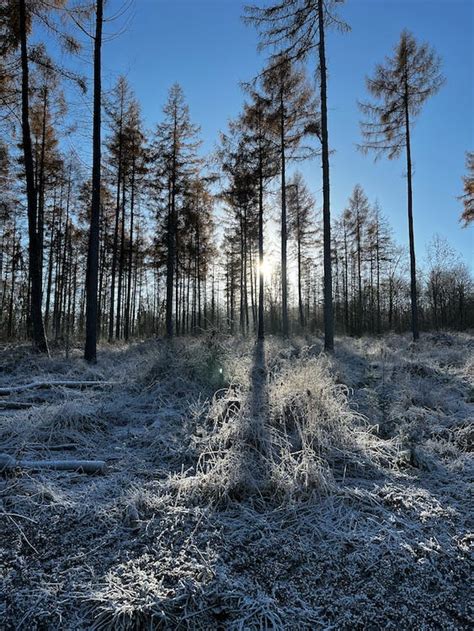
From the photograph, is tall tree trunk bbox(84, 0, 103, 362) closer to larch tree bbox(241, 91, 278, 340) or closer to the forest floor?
the forest floor

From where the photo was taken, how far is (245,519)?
208 centimetres

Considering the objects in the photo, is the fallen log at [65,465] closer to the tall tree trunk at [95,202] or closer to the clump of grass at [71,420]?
the clump of grass at [71,420]

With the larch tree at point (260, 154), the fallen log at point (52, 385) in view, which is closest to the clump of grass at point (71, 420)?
the fallen log at point (52, 385)

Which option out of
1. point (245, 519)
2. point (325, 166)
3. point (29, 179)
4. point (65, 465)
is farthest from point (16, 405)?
point (325, 166)

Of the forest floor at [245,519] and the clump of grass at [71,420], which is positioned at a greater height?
the clump of grass at [71,420]

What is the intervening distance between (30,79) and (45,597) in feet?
41.0

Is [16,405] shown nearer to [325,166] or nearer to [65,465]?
[65,465]

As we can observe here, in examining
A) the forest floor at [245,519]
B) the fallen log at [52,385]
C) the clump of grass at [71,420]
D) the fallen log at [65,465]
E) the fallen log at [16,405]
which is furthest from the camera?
the fallen log at [52,385]

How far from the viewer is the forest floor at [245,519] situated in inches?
57.6

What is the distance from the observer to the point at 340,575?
1.65m

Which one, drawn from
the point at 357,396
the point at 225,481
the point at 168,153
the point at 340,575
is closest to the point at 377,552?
the point at 340,575

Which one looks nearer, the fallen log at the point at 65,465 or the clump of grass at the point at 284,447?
the clump of grass at the point at 284,447

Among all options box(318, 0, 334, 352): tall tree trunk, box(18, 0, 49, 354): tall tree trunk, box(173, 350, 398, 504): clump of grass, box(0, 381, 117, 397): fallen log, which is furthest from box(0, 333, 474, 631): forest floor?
box(318, 0, 334, 352): tall tree trunk

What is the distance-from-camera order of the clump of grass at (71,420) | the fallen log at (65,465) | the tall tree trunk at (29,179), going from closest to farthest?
the fallen log at (65,465) < the clump of grass at (71,420) < the tall tree trunk at (29,179)
